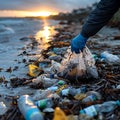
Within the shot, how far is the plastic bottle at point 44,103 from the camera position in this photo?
13.7 feet

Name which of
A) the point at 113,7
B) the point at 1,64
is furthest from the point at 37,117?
the point at 1,64

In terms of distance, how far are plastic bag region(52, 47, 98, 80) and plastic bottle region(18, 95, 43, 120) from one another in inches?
58.4

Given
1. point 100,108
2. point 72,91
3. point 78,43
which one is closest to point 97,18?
point 78,43

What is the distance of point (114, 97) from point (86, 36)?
1224mm

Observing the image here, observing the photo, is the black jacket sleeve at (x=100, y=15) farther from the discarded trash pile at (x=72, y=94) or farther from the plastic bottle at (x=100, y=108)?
the plastic bottle at (x=100, y=108)

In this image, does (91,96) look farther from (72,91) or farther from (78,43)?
(78,43)

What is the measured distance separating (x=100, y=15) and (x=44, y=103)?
67.3 inches

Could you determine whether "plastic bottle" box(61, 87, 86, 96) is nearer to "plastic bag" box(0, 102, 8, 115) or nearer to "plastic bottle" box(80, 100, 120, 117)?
"plastic bottle" box(80, 100, 120, 117)

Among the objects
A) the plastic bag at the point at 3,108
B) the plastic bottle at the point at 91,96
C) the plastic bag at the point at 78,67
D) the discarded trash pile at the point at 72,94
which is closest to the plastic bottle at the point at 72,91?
the discarded trash pile at the point at 72,94

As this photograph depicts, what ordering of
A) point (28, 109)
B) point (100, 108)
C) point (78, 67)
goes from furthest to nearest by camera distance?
point (78, 67) → point (100, 108) → point (28, 109)

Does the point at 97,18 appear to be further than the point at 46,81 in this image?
No

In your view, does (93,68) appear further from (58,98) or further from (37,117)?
(37,117)

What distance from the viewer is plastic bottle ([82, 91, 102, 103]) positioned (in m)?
4.43

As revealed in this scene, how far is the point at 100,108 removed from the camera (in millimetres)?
4090
